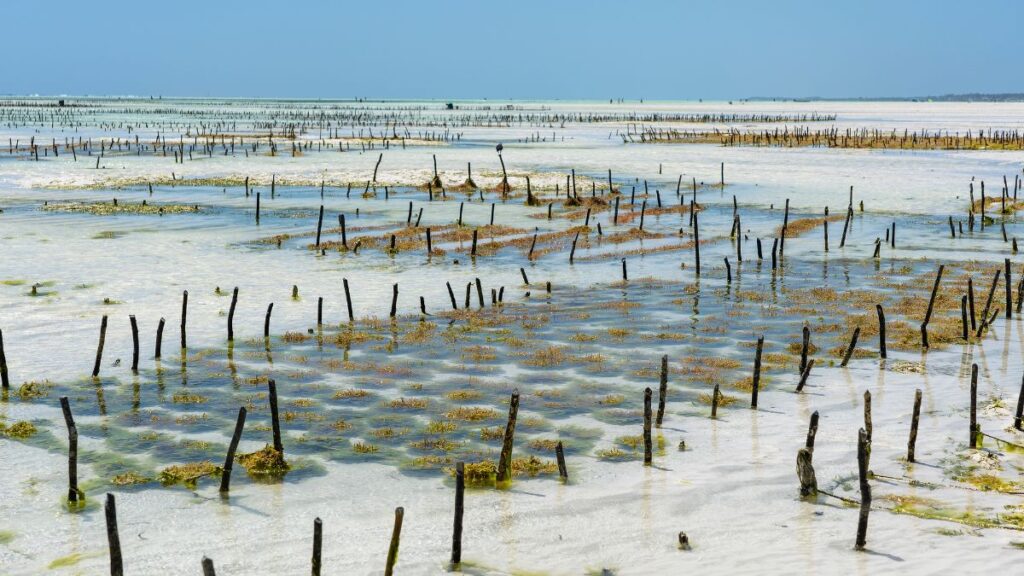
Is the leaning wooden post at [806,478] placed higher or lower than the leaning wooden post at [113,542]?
lower

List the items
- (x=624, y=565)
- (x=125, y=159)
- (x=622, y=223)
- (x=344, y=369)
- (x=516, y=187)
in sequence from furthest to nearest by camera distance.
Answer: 1. (x=125, y=159)
2. (x=516, y=187)
3. (x=622, y=223)
4. (x=344, y=369)
5. (x=624, y=565)

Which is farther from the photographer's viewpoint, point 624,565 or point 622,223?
point 622,223

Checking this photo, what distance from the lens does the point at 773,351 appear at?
18297 mm

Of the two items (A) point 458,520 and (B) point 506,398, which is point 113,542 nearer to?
(A) point 458,520

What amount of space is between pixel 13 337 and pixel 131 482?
855 centimetres

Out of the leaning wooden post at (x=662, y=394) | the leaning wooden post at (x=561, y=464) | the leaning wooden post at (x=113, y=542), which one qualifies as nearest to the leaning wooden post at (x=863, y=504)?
the leaning wooden post at (x=561, y=464)

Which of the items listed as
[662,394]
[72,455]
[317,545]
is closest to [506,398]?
[662,394]

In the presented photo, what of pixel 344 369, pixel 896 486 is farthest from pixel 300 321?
pixel 896 486

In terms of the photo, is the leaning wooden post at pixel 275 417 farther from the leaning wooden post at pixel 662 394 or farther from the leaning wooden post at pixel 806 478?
the leaning wooden post at pixel 806 478

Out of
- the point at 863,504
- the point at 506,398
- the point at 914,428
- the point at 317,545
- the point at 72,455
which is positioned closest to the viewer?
the point at 317,545

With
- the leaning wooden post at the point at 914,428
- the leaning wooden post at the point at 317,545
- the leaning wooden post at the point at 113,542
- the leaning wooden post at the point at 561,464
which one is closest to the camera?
the leaning wooden post at the point at 113,542

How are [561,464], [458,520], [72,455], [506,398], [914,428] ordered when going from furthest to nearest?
1. [506,398]
2. [914,428]
3. [561,464]
4. [72,455]
5. [458,520]

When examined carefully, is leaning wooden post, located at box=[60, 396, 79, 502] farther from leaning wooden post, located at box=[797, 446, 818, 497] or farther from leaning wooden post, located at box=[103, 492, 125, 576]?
leaning wooden post, located at box=[797, 446, 818, 497]

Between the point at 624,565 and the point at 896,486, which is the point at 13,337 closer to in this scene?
the point at 624,565
